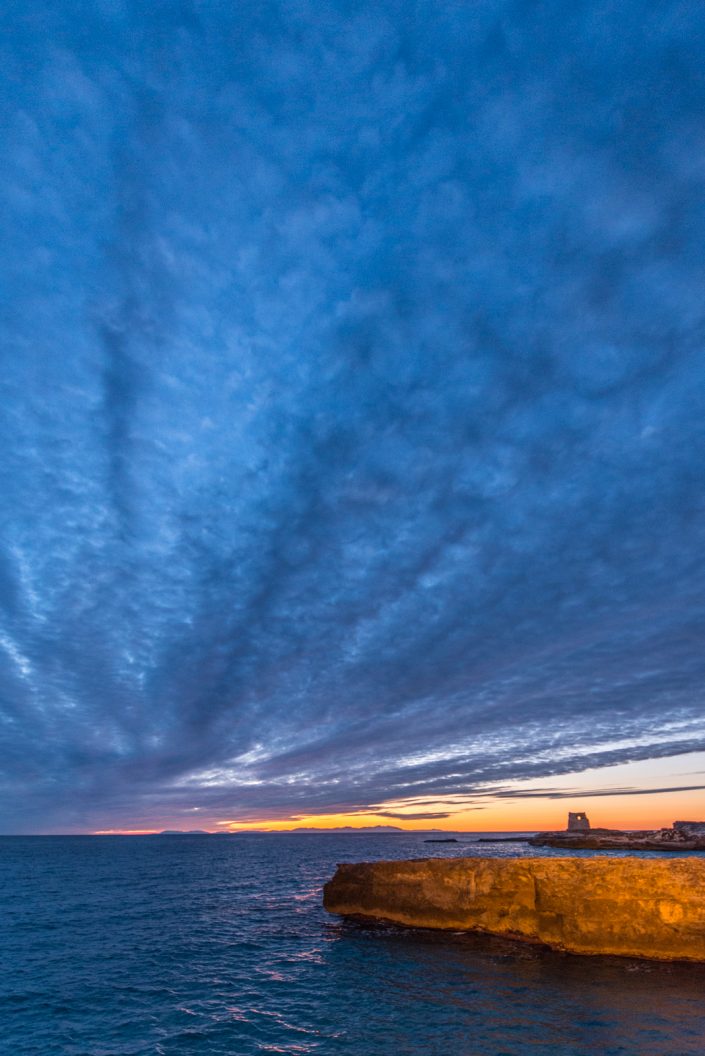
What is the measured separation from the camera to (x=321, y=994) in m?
20.0

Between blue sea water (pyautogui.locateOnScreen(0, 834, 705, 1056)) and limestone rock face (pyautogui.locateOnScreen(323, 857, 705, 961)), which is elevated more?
limestone rock face (pyautogui.locateOnScreen(323, 857, 705, 961))

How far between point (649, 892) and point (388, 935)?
14068 millimetres

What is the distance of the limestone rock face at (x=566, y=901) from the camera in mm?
22578

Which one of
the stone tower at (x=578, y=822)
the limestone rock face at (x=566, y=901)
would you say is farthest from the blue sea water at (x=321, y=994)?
the stone tower at (x=578, y=822)

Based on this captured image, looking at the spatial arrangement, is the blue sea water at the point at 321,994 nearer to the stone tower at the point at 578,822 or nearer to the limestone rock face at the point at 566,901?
the limestone rock face at the point at 566,901

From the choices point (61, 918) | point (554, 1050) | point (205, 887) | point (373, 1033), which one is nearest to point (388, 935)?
point (373, 1033)

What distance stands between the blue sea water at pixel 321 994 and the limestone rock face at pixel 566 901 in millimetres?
865

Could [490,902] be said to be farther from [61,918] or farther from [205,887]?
[205,887]

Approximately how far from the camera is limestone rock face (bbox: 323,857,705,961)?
74.1 feet

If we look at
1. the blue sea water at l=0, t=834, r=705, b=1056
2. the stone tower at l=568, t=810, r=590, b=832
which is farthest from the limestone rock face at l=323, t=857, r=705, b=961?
the stone tower at l=568, t=810, r=590, b=832

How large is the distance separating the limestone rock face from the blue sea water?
0.87 m

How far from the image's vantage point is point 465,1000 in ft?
60.6

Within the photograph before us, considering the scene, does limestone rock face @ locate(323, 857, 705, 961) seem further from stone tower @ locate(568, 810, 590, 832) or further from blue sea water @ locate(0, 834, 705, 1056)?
stone tower @ locate(568, 810, 590, 832)

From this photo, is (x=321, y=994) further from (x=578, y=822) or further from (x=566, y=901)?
(x=578, y=822)
